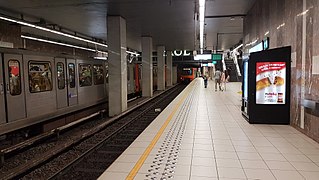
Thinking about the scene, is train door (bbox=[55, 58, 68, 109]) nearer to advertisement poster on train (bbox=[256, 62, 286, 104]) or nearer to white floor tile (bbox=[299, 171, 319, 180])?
advertisement poster on train (bbox=[256, 62, 286, 104])

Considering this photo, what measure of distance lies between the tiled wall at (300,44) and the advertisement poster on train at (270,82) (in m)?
0.31

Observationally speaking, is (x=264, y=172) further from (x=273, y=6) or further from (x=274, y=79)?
(x=273, y=6)

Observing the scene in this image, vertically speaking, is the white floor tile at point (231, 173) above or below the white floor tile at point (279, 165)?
below

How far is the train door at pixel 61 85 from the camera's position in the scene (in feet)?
27.0

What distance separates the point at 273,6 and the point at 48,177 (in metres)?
7.20

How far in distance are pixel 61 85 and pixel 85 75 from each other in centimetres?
185

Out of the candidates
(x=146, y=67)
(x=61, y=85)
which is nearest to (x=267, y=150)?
(x=61, y=85)

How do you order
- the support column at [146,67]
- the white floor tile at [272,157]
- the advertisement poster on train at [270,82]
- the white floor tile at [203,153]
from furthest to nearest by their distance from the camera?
the support column at [146,67], the advertisement poster on train at [270,82], the white floor tile at [203,153], the white floor tile at [272,157]

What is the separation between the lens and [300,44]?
18.6 feet

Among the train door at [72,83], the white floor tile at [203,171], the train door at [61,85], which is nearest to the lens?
the white floor tile at [203,171]

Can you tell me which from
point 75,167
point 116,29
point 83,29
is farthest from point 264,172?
point 83,29

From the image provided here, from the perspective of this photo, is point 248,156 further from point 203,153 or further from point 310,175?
point 310,175

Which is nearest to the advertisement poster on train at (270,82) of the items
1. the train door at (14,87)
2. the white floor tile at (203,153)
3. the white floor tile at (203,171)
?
the white floor tile at (203,153)

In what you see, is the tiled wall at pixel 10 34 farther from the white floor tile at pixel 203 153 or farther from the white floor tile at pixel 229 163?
the white floor tile at pixel 229 163
